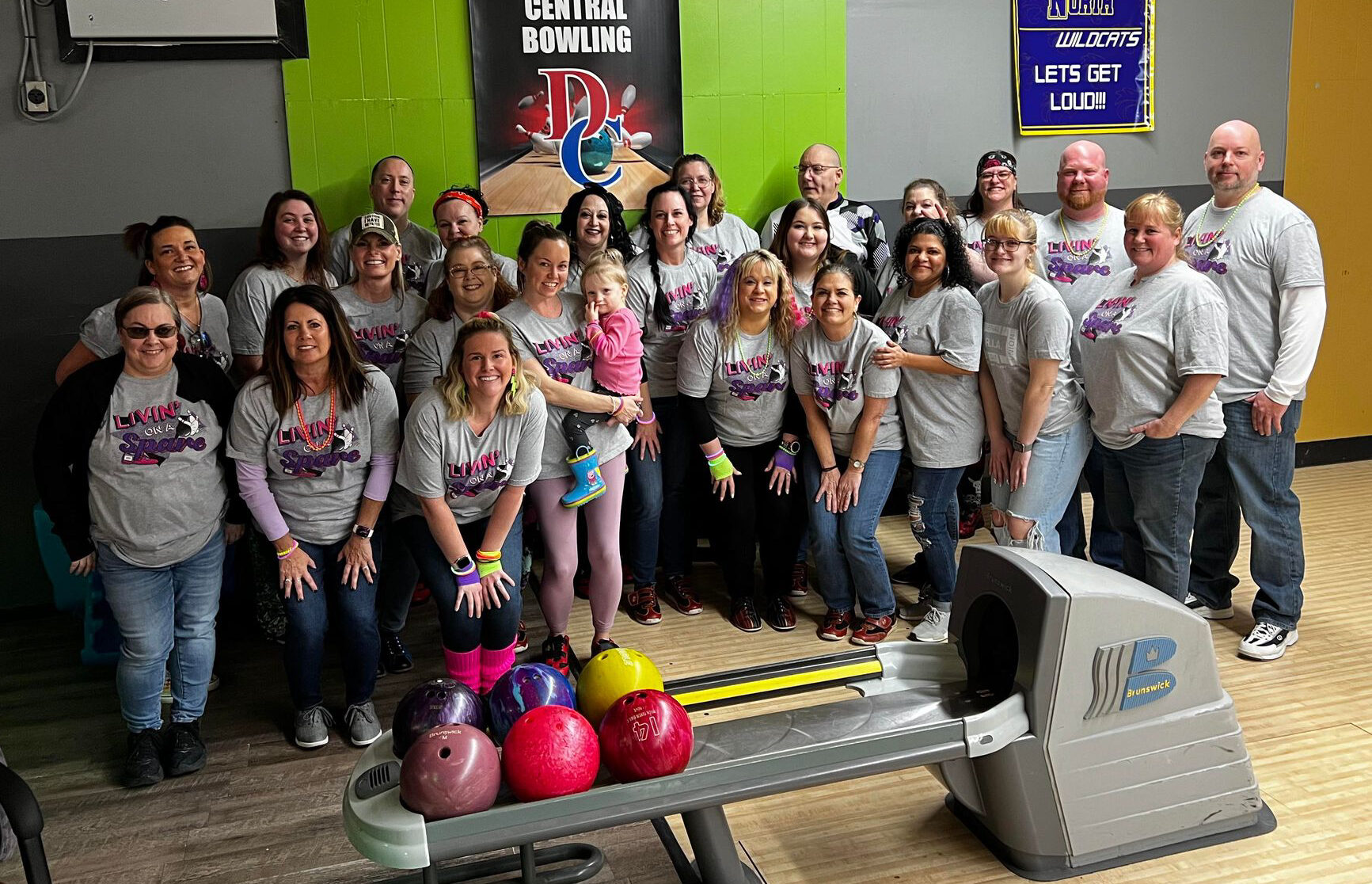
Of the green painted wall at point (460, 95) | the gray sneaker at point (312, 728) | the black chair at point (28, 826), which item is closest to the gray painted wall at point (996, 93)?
the green painted wall at point (460, 95)

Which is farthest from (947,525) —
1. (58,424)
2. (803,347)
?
(58,424)

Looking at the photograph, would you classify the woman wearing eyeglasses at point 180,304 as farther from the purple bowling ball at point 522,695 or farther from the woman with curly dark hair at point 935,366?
the woman with curly dark hair at point 935,366

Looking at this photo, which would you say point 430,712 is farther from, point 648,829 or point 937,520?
point 937,520

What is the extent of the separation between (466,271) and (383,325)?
0.46 metres

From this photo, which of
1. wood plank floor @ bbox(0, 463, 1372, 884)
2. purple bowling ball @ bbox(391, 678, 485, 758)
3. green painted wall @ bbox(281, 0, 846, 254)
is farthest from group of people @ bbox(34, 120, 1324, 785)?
purple bowling ball @ bbox(391, 678, 485, 758)

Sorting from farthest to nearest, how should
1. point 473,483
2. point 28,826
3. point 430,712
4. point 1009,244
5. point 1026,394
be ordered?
point 1026,394 < point 1009,244 < point 473,483 < point 430,712 < point 28,826

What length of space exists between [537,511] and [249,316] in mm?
1366

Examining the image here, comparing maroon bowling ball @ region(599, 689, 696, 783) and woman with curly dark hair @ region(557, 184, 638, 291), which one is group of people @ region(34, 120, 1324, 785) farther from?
maroon bowling ball @ region(599, 689, 696, 783)

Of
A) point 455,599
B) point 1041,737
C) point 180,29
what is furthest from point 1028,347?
point 180,29

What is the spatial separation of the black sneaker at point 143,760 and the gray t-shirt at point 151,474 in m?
0.57

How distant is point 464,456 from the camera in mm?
3375

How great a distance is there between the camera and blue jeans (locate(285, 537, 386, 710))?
3451 mm

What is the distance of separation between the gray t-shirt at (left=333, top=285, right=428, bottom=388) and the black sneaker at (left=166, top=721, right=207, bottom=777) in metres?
1.33

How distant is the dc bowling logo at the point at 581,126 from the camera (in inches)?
203
